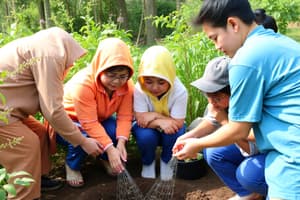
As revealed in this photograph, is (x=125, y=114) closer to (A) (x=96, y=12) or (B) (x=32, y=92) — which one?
(B) (x=32, y=92)

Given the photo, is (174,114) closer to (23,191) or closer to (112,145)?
(112,145)

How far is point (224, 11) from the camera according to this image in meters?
1.65

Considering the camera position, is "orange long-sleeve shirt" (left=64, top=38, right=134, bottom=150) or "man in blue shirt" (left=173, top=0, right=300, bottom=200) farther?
"orange long-sleeve shirt" (left=64, top=38, right=134, bottom=150)

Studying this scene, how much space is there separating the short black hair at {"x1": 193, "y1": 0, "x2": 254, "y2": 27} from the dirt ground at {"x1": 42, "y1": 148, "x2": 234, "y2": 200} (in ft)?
A: 4.13

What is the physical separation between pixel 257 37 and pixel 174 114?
3.98ft

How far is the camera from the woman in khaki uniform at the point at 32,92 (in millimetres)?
2145

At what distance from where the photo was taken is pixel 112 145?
257 centimetres

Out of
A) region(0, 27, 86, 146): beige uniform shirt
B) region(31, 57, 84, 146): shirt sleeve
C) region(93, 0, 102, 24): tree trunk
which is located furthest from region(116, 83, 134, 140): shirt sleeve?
region(93, 0, 102, 24): tree trunk

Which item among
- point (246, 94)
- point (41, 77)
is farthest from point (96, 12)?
point (246, 94)

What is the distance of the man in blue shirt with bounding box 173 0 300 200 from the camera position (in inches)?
62.5

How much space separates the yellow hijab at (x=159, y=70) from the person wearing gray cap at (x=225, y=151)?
0.46 m

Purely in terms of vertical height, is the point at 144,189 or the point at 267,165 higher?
the point at 267,165

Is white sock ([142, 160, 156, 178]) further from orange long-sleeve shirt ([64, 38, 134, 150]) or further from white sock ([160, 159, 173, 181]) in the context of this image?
orange long-sleeve shirt ([64, 38, 134, 150])

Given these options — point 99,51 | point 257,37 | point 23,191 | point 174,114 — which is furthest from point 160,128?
A: point 257,37
